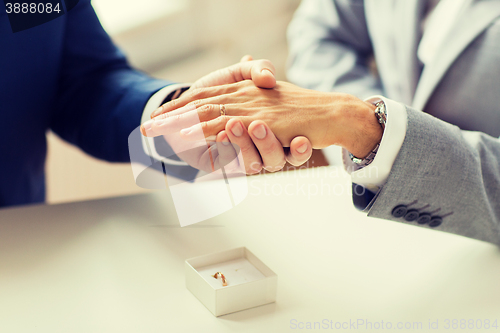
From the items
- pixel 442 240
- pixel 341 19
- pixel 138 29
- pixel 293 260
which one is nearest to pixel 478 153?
pixel 442 240

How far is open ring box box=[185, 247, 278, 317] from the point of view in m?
0.64

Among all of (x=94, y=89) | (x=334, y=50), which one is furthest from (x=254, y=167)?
(x=334, y=50)

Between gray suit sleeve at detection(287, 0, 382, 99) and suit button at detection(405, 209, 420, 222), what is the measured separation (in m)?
0.79

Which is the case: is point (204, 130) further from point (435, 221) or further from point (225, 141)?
point (435, 221)

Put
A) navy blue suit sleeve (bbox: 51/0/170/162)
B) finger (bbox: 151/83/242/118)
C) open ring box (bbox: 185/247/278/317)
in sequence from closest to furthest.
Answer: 1. open ring box (bbox: 185/247/278/317)
2. finger (bbox: 151/83/242/118)
3. navy blue suit sleeve (bbox: 51/0/170/162)

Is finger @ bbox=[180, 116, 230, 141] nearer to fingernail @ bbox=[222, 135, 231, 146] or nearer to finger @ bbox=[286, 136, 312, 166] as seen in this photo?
fingernail @ bbox=[222, 135, 231, 146]

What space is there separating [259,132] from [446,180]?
37 centimetres

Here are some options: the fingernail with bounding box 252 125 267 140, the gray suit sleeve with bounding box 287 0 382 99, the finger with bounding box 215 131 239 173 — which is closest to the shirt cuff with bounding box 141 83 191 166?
the finger with bounding box 215 131 239 173

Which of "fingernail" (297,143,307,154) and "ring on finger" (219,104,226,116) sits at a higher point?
"ring on finger" (219,104,226,116)

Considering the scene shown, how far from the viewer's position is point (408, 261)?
2.70 feet

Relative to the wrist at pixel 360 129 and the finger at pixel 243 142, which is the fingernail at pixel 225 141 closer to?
the finger at pixel 243 142

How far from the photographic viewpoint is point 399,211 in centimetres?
80

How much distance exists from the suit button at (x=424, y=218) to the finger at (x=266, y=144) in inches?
11.6

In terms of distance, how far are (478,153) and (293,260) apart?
43 centimetres
